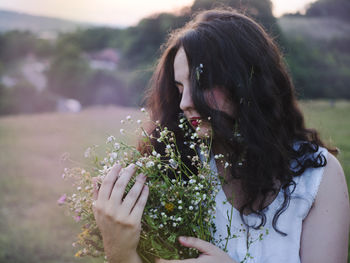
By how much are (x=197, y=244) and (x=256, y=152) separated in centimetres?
63

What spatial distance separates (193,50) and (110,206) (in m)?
0.93

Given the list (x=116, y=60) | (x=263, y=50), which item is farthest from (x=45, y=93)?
(x=263, y=50)

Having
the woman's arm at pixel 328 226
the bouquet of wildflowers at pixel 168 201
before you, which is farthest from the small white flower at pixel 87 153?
the woman's arm at pixel 328 226

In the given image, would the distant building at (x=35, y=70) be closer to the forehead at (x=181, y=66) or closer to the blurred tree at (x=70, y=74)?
the blurred tree at (x=70, y=74)

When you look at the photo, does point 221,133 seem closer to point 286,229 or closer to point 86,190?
point 286,229

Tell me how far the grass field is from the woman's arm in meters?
1.20

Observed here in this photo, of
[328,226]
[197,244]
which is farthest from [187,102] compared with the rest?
[328,226]

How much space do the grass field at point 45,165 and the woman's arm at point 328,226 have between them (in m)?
1.20

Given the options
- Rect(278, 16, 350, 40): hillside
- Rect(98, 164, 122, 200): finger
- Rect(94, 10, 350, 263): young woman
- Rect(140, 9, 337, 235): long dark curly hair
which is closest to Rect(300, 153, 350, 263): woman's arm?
Rect(94, 10, 350, 263): young woman

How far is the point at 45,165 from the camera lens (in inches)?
241

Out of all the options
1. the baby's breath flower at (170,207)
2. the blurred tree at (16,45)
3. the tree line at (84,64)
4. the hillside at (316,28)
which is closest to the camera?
the baby's breath flower at (170,207)

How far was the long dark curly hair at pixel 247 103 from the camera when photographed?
5.83ft

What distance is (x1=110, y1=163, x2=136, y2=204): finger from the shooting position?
4.69 ft

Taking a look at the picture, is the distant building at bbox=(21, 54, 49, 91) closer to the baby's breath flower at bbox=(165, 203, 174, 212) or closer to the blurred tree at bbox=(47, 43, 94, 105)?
the blurred tree at bbox=(47, 43, 94, 105)
